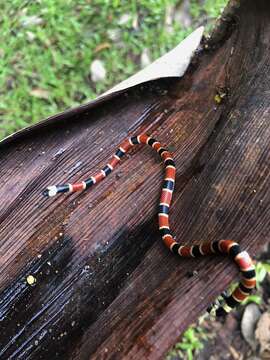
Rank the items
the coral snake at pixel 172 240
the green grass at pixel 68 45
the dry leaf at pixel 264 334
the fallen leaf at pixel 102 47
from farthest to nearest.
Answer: the fallen leaf at pixel 102 47 < the green grass at pixel 68 45 < the dry leaf at pixel 264 334 < the coral snake at pixel 172 240

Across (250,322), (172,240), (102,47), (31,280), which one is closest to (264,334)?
(250,322)

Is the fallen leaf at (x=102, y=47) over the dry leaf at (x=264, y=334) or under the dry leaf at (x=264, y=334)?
over

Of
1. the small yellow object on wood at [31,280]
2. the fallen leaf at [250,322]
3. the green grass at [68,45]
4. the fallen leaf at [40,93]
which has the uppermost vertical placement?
the green grass at [68,45]

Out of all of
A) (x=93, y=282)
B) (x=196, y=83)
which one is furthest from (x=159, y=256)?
(x=196, y=83)

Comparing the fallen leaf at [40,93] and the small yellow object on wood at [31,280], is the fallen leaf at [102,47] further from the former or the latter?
the small yellow object on wood at [31,280]

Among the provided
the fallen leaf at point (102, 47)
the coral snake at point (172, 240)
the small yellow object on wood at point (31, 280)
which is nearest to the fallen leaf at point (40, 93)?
the fallen leaf at point (102, 47)

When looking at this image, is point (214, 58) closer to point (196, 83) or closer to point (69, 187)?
point (196, 83)

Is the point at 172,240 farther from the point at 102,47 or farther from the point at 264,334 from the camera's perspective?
the point at 102,47
